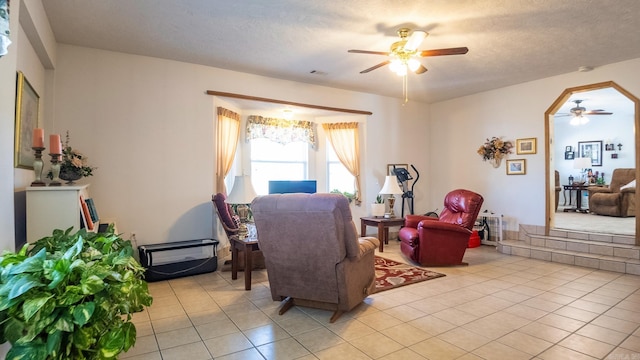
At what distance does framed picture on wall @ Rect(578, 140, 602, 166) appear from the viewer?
8711 mm

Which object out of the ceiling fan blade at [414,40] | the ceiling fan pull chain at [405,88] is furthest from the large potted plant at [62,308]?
the ceiling fan pull chain at [405,88]

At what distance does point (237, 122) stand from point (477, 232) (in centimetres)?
460

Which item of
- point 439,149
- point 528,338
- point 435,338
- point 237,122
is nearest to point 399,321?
point 435,338

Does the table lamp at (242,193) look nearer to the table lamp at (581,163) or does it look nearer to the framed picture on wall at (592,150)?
the table lamp at (581,163)

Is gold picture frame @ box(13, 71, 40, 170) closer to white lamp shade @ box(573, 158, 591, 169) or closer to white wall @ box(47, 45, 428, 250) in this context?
white wall @ box(47, 45, 428, 250)

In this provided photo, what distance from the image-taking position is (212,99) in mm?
4738

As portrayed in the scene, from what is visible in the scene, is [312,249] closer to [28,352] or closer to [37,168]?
[28,352]

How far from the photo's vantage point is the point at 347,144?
608 centimetres

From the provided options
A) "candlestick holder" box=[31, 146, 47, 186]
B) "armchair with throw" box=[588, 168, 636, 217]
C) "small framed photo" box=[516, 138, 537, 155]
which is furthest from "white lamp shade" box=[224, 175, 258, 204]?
"armchair with throw" box=[588, 168, 636, 217]

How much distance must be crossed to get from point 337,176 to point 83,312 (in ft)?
17.2

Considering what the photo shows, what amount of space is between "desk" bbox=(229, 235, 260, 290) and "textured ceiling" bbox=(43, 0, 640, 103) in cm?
232

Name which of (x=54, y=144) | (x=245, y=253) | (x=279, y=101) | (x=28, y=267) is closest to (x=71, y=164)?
(x=54, y=144)

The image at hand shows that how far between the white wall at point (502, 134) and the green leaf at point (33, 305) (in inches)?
247

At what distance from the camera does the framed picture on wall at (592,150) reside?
8.71 meters
